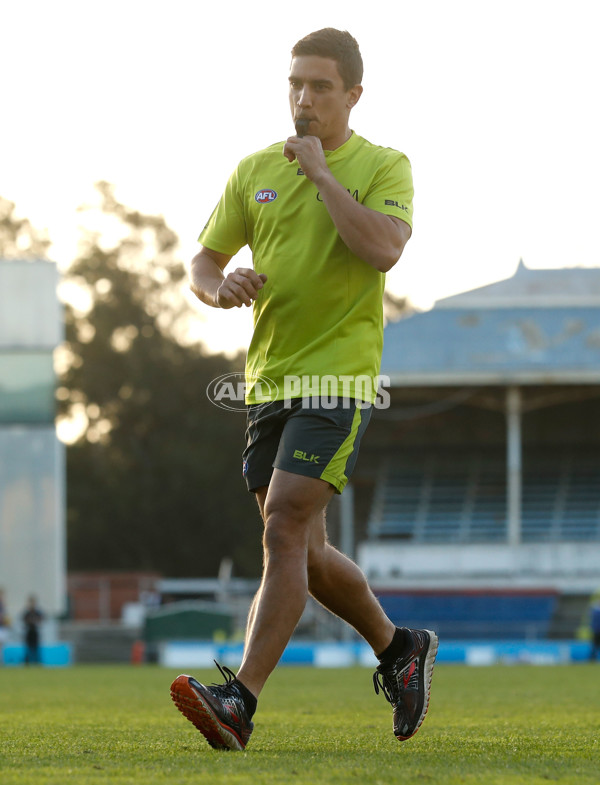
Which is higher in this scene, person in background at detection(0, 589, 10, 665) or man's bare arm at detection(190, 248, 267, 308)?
man's bare arm at detection(190, 248, 267, 308)

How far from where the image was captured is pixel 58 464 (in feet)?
88.3

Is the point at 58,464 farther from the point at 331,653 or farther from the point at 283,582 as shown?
the point at 283,582

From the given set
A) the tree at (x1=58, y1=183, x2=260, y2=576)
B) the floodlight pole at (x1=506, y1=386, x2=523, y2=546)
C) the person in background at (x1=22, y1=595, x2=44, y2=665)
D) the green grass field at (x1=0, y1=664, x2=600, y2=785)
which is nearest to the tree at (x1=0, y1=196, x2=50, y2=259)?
the tree at (x1=58, y1=183, x2=260, y2=576)

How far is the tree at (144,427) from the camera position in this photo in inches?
1919

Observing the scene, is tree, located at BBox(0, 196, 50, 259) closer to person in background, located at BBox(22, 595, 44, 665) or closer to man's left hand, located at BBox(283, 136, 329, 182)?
person in background, located at BBox(22, 595, 44, 665)

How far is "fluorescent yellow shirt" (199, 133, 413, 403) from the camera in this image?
14.2ft

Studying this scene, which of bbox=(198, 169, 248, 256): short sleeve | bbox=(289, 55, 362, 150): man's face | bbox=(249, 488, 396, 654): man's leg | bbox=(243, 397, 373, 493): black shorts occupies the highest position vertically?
bbox=(289, 55, 362, 150): man's face

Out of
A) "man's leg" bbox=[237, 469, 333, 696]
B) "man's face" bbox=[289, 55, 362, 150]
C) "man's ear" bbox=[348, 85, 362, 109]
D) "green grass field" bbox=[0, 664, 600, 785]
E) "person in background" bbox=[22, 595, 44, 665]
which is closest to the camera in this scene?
"green grass field" bbox=[0, 664, 600, 785]

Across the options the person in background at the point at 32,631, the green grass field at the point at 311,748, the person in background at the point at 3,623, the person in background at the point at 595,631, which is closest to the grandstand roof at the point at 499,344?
the person in background at the point at 595,631

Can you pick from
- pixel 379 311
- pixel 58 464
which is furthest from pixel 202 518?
pixel 379 311

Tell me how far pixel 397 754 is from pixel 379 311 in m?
1.35

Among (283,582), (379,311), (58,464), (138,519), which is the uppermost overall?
(379,311)

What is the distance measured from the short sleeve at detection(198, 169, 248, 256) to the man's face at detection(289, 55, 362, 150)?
362mm

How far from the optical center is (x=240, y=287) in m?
4.23
